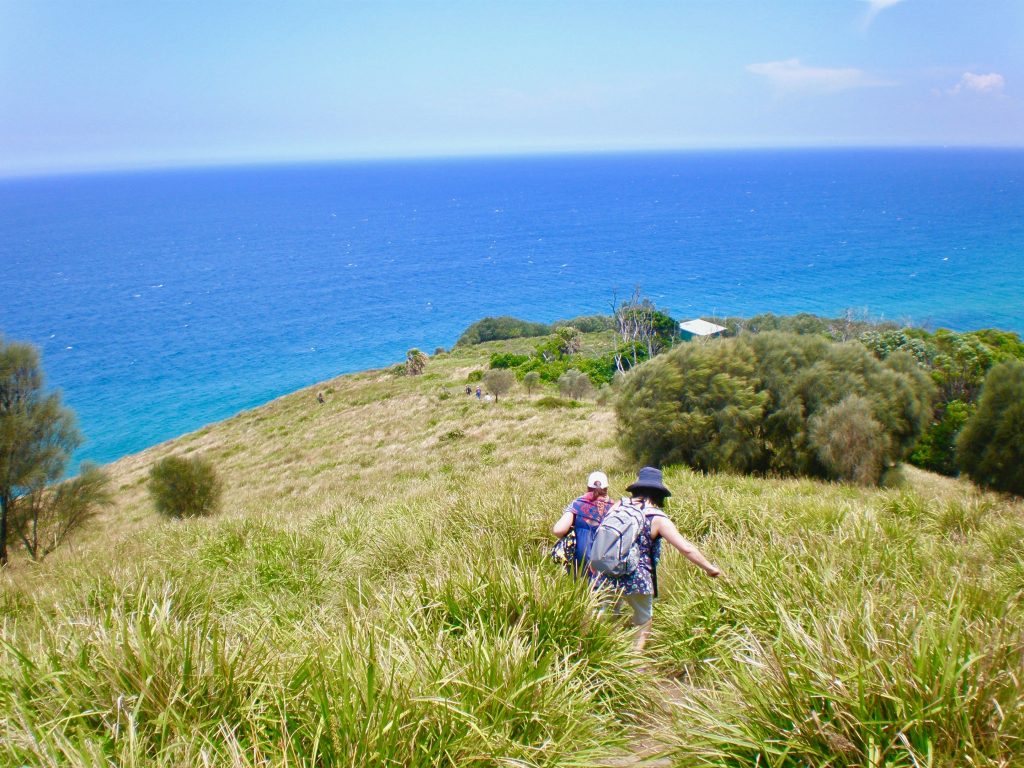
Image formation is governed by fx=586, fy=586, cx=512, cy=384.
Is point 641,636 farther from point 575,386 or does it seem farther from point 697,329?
point 697,329

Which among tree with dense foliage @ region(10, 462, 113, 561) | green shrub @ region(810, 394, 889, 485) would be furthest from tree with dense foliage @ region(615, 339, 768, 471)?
tree with dense foliage @ region(10, 462, 113, 561)

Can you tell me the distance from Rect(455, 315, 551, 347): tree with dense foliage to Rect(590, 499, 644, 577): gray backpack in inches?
2702

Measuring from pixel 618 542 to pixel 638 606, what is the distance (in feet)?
1.64

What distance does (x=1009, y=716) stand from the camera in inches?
92.4

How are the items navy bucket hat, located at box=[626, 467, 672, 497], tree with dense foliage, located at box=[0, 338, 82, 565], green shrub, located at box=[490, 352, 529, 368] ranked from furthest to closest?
green shrub, located at box=[490, 352, 529, 368]
tree with dense foliage, located at box=[0, 338, 82, 565]
navy bucket hat, located at box=[626, 467, 672, 497]

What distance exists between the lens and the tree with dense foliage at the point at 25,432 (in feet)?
55.8

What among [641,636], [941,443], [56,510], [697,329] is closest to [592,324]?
[697,329]

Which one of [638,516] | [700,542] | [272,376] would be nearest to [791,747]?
[638,516]

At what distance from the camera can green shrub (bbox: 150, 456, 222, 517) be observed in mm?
20375

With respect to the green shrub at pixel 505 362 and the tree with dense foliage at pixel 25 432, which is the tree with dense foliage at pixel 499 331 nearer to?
the green shrub at pixel 505 362

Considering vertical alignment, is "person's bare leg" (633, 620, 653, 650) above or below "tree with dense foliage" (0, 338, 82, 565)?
above

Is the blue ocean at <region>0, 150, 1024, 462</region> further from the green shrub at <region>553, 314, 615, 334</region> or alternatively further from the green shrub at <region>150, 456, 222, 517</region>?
the green shrub at <region>150, 456, 222, 517</region>

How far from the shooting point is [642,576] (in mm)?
4395

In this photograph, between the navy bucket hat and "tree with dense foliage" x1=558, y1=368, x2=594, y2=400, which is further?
"tree with dense foliage" x1=558, y1=368, x2=594, y2=400
